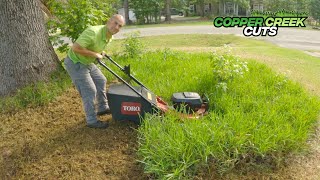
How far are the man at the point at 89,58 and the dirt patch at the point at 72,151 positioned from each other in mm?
310

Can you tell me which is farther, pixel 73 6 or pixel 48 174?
pixel 73 6

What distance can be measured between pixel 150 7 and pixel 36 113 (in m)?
24.0

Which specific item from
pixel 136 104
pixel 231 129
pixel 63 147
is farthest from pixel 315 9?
pixel 63 147

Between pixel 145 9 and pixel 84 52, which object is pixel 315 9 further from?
pixel 84 52

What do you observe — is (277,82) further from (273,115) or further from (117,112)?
(117,112)

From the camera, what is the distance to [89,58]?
11.1 ft

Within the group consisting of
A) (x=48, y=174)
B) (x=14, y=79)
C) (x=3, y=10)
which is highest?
(x=3, y=10)

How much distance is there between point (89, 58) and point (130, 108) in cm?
78

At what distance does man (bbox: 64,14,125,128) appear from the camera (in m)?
3.19

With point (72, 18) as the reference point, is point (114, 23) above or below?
below

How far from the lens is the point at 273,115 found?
348 centimetres

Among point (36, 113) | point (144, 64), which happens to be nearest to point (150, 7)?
point (144, 64)

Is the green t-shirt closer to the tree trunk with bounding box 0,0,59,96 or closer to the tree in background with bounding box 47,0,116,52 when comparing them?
the tree trunk with bounding box 0,0,59,96

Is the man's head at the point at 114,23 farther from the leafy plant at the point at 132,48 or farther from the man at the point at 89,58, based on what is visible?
the leafy plant at the point at 132,48
